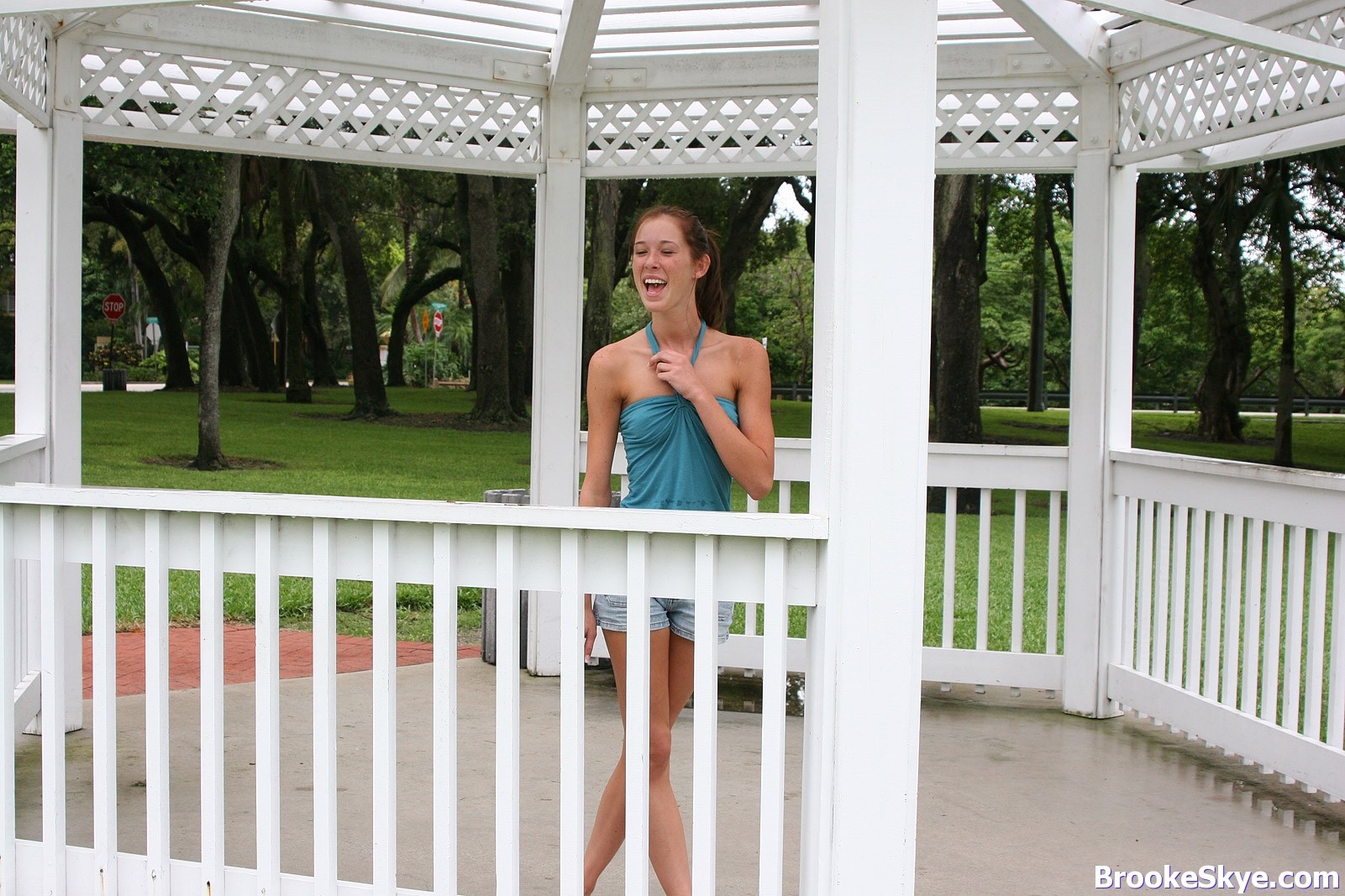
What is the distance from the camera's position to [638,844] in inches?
111

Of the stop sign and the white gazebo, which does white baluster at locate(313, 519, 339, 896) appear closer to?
the white gazebo

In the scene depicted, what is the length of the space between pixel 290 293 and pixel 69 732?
23786mm

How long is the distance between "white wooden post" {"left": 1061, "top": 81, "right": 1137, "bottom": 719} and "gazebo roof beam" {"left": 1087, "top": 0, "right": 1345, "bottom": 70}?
8.51ft

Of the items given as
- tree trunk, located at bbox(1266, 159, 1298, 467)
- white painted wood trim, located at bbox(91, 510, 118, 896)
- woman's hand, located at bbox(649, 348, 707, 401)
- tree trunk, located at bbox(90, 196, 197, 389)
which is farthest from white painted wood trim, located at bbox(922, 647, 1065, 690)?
tree trunk, located at bbox(90, 196, 197, 389)

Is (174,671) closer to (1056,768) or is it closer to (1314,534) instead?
(1056,768)

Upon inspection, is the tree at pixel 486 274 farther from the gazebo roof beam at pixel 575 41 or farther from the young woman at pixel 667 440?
the young woman at pixel 667 440

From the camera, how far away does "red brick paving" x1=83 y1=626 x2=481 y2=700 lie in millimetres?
6164

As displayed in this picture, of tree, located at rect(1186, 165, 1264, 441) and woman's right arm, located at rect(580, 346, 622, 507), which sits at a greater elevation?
tree, located at rect(1186, 165, 1264, 441)

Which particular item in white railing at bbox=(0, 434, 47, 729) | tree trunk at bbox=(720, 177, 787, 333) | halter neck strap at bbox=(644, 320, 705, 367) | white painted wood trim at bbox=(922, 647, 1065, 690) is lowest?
white painted wood trim at bbox=(922, 647, 1065, 690)

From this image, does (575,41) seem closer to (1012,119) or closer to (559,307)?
(559,307)

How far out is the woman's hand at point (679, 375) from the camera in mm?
2893

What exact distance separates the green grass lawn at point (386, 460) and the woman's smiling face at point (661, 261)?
528 centimetres

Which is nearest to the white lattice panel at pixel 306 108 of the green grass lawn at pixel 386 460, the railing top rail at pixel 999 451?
the railing top rail at pixel 999 451

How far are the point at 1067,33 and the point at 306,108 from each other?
11.2ft
